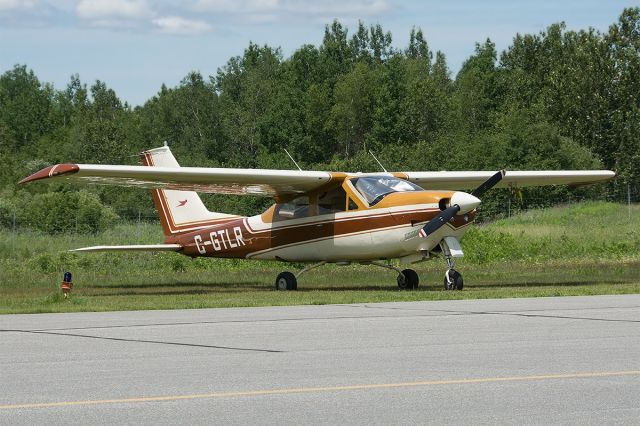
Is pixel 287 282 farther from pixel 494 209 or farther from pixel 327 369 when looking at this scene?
pixel 494 209

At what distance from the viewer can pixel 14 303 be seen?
58.4 ft

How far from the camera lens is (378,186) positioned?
71.5 feet

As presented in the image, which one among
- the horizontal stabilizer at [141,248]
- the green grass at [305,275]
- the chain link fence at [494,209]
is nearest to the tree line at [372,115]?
the chain link fence at [494,209]

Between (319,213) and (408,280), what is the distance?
2.28m

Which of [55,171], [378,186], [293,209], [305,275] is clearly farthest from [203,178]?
[305,275]

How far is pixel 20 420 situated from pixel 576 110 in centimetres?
6591

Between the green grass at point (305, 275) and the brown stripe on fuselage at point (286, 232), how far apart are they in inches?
33.6

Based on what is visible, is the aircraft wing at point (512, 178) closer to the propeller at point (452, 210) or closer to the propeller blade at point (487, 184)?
the propeller blade at point (487, 184)

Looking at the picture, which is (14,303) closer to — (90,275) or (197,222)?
(197,222)

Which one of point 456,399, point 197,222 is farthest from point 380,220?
point 456,399

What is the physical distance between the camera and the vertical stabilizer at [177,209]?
25.2m

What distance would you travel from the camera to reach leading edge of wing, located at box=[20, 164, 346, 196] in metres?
20.4

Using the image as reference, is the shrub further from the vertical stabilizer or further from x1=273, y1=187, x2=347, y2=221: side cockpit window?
x1=273, y1=187, x2=347, y2=221: side cockpit window

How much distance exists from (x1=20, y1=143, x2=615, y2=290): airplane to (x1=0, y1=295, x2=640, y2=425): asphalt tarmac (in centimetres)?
650
